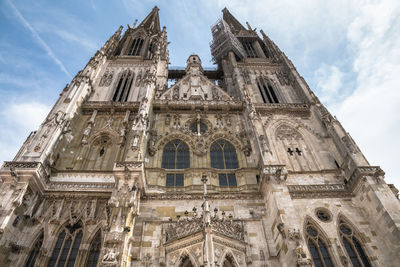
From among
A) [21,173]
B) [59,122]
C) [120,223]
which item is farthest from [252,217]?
[59,122]

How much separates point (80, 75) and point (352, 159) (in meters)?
18.2

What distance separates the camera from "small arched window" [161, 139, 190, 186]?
45.5 feet

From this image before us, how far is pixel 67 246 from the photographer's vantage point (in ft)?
35.6

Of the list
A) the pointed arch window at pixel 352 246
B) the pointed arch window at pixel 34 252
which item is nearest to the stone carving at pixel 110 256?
the pointed arch window at pixel 34 252

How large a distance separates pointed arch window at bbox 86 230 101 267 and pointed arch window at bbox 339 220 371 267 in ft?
33.8

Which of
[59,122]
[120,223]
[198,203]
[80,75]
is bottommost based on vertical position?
[120,223]

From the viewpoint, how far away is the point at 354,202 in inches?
489

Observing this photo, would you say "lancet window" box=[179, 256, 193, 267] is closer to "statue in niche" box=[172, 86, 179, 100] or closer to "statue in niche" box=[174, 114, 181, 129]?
"statue in niche" box=[174, 114, 181, 129]

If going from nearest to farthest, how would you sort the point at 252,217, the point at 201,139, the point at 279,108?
the point at 252,217 → the point at 201,139 → the point at 279,108

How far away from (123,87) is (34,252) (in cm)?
1411

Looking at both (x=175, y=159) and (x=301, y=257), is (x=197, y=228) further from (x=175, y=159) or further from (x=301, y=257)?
(x=175, y=159)

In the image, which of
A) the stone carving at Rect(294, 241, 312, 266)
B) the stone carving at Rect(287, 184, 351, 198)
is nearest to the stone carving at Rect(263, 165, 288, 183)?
the stone carving at Rect(287, 184, 351, 198)

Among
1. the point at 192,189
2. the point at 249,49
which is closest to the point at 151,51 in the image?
the point at 249,49

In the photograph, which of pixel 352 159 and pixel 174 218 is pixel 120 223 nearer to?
pixel 174 218
